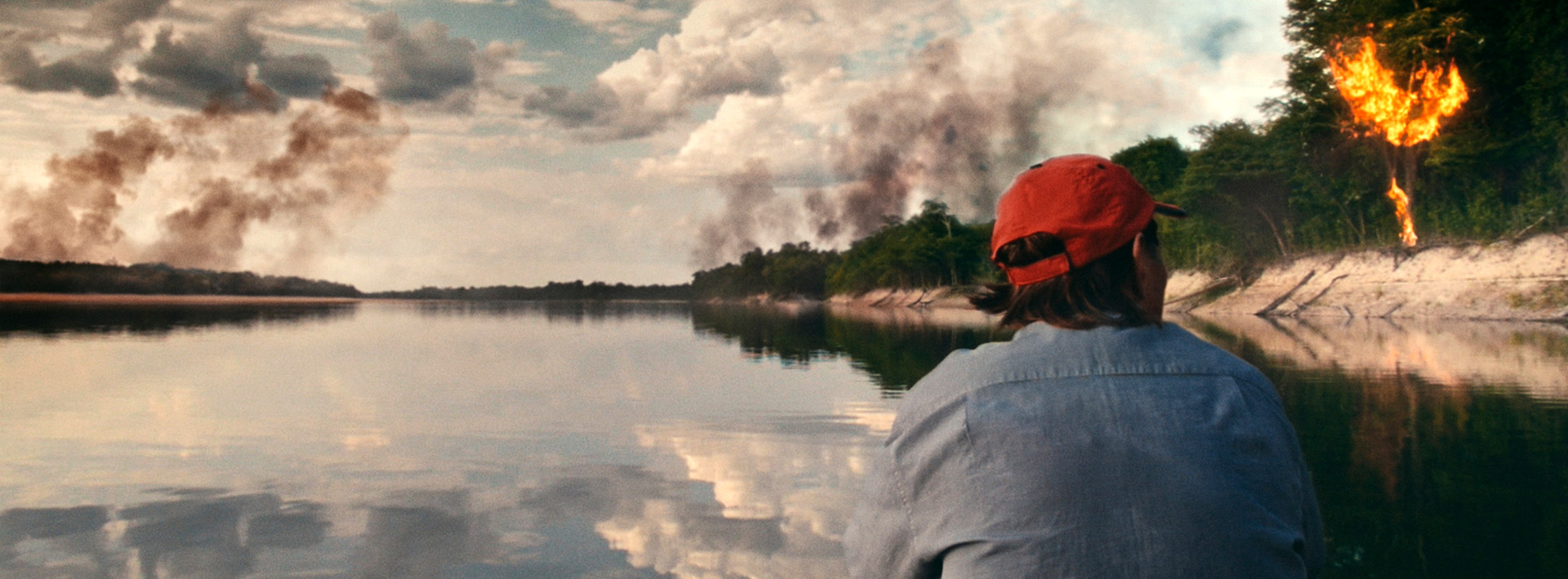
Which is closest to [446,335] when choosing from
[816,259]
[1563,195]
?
[1563,195]

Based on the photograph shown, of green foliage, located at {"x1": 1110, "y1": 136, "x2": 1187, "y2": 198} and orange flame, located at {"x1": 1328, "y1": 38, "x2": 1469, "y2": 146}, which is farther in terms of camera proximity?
green foliage, located at {"x1": 1110, "y1": 136, "x2": 1187, "y2": 198}

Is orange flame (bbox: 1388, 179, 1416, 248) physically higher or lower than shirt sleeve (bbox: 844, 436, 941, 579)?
higher

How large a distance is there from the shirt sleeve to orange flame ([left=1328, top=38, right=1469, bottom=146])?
42752mm

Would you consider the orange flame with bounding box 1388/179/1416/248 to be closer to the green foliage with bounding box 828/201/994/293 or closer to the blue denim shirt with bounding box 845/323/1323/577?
the blue denim shirt with bounding box 845/323/1323/577

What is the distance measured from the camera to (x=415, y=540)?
17.9 ft

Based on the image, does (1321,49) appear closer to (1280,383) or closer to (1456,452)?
(1280,383)

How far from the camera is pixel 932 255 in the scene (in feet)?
326

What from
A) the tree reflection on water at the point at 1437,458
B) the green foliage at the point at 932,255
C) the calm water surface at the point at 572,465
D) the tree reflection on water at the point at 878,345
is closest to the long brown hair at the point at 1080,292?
the calm water surface at the point at 572,465

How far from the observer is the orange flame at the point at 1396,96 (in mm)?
36656

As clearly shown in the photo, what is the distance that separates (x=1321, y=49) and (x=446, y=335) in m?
39.0

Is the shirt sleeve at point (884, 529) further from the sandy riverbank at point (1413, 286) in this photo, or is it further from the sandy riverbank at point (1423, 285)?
the sandy riverbank at point (1423, 285)

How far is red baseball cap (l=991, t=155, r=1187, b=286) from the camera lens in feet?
6.23

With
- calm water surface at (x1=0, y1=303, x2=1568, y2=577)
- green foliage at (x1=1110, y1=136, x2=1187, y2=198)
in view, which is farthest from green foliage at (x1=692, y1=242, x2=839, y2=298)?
calm water surface at (x1=0, y1=303, x2=1568, y2=577)

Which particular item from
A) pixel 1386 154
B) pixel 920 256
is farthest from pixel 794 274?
pixel 1386 154
